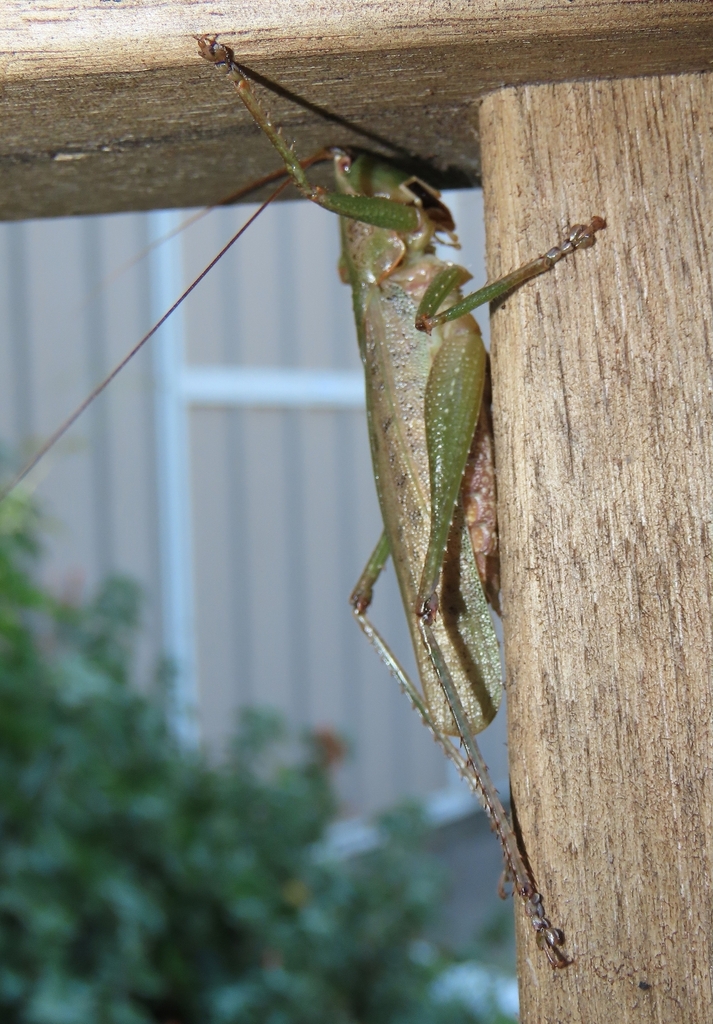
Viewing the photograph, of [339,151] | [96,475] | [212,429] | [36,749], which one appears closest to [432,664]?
[339,151]

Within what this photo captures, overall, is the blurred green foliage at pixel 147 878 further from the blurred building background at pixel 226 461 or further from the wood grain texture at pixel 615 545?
the wood grain texture at pixel 615 545

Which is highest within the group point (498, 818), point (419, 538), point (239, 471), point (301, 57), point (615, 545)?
point (239, 471)

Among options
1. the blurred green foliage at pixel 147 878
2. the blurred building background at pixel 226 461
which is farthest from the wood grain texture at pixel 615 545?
the blurred building background at pixel 226 461

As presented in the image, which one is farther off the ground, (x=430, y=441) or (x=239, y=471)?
(x=239, y=471)

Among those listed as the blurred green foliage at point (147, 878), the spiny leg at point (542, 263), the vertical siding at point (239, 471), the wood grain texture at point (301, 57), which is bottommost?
the blurred green foliage at point (147, 878)

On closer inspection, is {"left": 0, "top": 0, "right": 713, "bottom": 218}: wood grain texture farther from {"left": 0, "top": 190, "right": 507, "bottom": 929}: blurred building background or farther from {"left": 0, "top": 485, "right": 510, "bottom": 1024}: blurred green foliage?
{"left": 0, "top": 190, "right": 507, "bottom": 929}: blurred building background

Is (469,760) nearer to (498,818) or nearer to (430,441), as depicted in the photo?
(498,818)

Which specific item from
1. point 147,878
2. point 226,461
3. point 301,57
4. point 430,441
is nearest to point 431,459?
point 430,441
